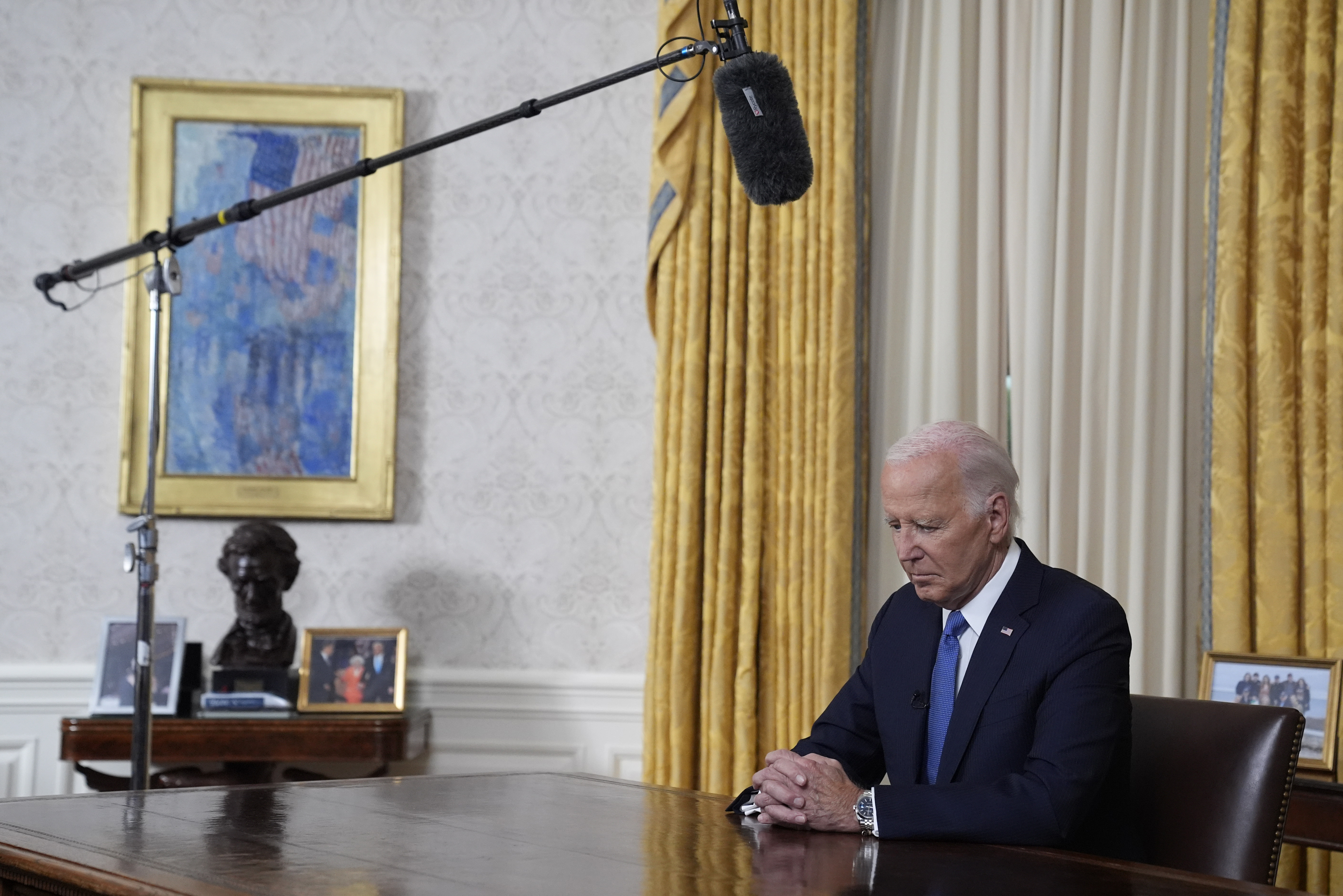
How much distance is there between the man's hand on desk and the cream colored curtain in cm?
192

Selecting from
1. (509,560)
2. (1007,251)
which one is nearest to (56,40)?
(509,560)

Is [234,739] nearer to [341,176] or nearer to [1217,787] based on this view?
[341,176]

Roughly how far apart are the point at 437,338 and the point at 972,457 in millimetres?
2484

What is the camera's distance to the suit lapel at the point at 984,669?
2316 mm

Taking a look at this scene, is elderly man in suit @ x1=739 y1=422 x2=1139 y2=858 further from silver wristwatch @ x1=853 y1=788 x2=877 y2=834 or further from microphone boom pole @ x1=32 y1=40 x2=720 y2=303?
microphone boom pole @ x1=32 y1=40 x2=720 y2=303

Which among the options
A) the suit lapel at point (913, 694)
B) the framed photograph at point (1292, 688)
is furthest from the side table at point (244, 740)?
the framed photograph at point (1292, 688)

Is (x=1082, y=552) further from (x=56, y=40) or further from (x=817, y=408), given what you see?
(x=56, y=40)

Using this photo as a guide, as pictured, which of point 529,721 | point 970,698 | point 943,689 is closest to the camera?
point 970,698

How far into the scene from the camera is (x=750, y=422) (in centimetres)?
426

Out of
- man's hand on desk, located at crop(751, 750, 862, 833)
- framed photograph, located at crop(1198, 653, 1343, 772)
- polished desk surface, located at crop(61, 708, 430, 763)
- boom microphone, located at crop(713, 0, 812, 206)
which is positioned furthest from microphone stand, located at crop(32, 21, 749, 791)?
framed photograph, located at crop(1198, 653, 1343, 772)

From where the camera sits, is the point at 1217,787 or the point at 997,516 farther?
the point at 997,516

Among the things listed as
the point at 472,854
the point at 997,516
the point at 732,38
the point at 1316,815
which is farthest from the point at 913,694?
the point at 732,38

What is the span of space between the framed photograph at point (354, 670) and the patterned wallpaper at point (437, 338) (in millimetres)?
279

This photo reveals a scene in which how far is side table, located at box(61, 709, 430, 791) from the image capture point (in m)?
3.88
